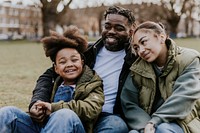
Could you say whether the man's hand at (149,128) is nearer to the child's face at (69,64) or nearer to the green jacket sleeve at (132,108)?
the green jacket sleeve at (132,108)

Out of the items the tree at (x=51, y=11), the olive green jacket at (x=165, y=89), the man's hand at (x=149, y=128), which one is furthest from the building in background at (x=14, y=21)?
the man's hand at (x=149, y=128)

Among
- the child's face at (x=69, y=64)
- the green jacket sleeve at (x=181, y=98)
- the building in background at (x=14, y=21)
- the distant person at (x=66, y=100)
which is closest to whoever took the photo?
the distant person at (x=66, y=100)

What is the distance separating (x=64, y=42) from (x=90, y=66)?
0.44 metres

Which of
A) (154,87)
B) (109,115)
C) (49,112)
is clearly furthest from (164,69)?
(49,112)

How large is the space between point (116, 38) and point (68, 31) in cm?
47

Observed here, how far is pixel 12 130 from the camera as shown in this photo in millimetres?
3148

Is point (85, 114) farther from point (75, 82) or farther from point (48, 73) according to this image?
point (48, 73)

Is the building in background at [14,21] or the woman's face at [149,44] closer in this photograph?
the woman's face at [149,44]

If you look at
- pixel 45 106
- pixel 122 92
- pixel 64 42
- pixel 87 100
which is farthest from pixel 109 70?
pixel 45 106

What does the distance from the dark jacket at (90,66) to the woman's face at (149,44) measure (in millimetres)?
365

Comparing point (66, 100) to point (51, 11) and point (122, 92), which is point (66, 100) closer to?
point (122, 92)

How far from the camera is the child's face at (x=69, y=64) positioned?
3.46m

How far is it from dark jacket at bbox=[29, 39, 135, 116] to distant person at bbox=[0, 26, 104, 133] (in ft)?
0.11

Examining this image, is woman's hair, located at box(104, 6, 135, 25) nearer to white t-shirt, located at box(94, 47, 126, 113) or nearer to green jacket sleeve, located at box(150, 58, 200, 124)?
white t-shirt, located at box(94, 47, 126, 113)
